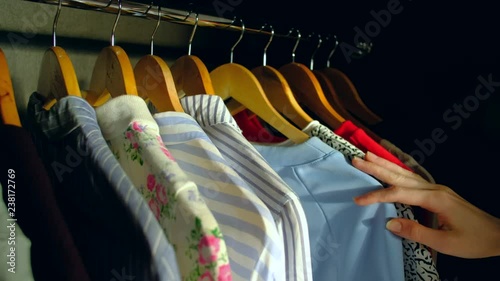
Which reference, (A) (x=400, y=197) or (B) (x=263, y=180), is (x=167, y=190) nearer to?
(B) (x=263, y=180)

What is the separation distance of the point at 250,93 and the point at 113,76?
8.5 inches

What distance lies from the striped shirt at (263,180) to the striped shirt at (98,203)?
0.14 m

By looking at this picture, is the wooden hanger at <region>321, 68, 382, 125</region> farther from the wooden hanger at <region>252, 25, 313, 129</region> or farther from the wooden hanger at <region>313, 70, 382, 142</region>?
the wooden hanger at <region>252, 25, 313, 129</region>

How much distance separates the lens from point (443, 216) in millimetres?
612

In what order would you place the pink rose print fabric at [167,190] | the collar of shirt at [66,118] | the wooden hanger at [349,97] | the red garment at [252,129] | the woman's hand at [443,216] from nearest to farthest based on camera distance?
1. the pink rose print fabric at [167,190]
2. the collar of shirt at [66,118]
3. the woman's hand at [443,216]
4. the red garment at [252,129]
5. the wooden hanger at [349,97]

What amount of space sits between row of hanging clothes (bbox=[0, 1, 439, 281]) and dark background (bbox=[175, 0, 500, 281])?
22 centimetres

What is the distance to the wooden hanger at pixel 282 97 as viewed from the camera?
A: 28.4 inches

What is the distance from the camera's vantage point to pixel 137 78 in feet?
2.02

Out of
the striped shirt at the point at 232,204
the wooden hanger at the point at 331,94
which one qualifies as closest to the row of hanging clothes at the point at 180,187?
the striped shirt at the point at 232,204

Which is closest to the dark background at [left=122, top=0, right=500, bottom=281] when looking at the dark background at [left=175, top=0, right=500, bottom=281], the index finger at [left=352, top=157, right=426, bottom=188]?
the dark background at [left=175, top=0, right=500, bottom=281]

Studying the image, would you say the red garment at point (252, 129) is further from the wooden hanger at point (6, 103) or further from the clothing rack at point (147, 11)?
the wooden hanger at point (6, 103)

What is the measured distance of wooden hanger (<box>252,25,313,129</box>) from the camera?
72 centimetres

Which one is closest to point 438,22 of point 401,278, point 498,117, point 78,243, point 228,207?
point 498,117

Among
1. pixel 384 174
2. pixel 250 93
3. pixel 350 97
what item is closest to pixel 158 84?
pixel 250 93
